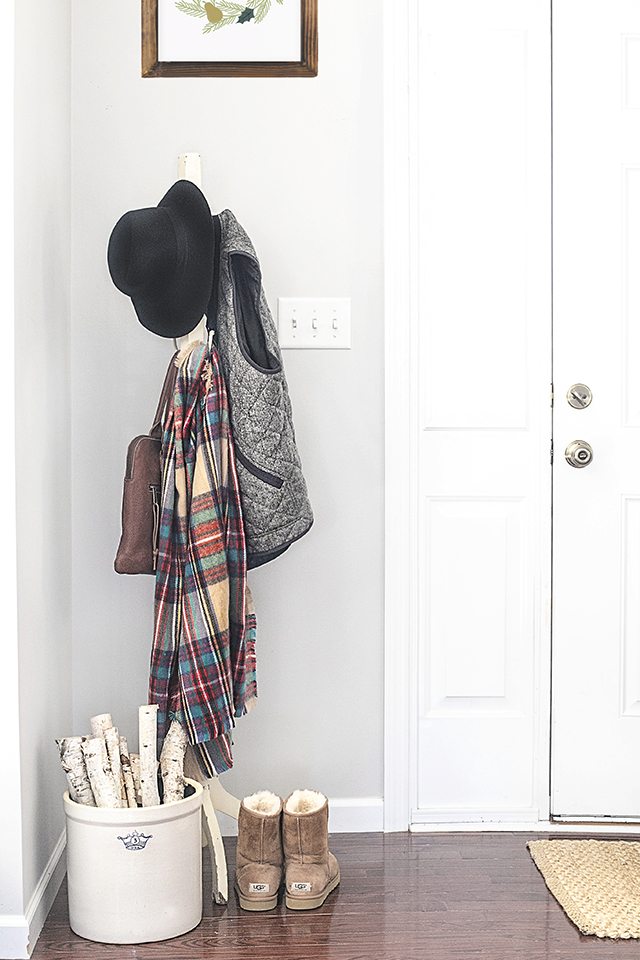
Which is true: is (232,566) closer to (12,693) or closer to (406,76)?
(12,693)

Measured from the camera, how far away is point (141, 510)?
2117 millimetres

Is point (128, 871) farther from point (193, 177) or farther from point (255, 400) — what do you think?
point (193, 177)

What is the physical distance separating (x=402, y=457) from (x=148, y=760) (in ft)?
2.85

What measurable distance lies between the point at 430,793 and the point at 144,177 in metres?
1.51

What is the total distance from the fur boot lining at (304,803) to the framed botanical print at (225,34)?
1530 mm

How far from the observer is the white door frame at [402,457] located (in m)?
2.41

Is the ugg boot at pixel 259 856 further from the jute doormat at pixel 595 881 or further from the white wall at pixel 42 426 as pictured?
the jute doormat at pixel 595 881

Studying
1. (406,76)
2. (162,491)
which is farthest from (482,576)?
(406,76)

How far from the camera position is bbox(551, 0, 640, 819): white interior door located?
2438 millimetres

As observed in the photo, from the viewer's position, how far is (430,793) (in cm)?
249

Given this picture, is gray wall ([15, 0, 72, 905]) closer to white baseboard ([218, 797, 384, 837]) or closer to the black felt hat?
the black felt hat

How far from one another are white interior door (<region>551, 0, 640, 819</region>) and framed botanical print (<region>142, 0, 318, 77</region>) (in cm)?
56

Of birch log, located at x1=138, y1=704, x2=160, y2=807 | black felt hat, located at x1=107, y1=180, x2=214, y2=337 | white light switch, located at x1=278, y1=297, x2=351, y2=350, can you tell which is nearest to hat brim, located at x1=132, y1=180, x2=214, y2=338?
black felt hat, located at x1=107, y1=180, x2=214, y2=337

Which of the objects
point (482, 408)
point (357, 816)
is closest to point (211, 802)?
point (357, 816)
